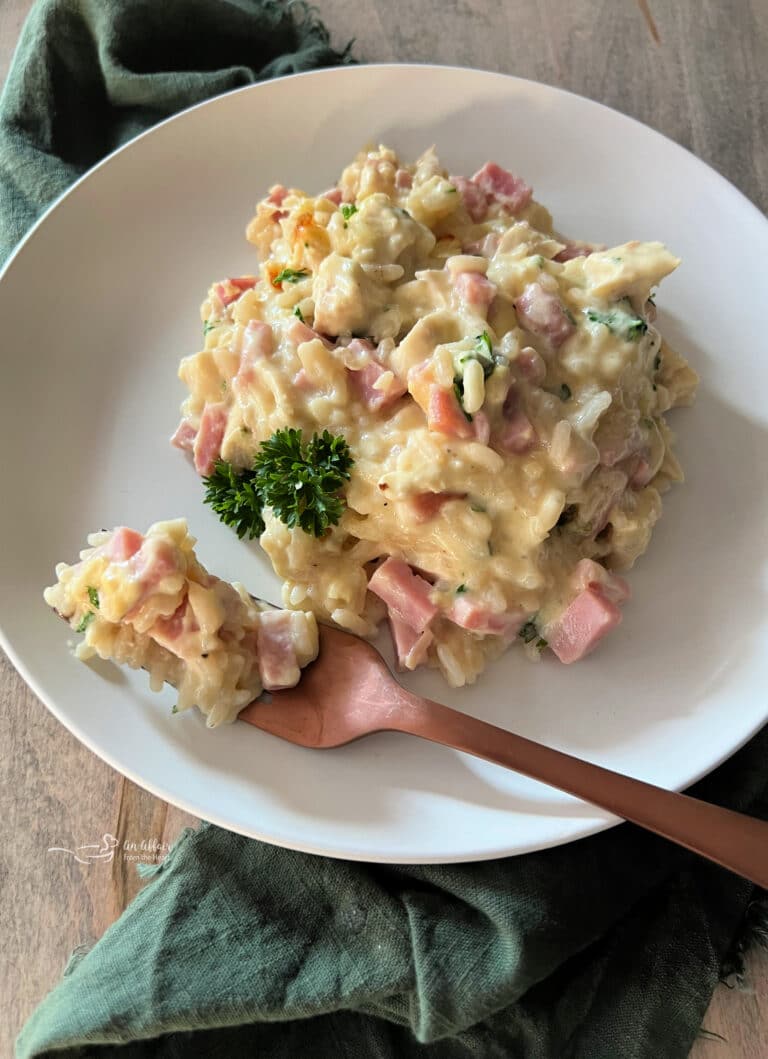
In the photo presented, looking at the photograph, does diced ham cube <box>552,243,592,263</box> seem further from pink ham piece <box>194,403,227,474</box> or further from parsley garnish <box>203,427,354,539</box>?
pink ham piece <box>194,403,227,474</box>

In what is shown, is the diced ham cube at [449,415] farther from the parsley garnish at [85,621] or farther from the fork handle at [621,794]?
the parsley garnish at [85,621]

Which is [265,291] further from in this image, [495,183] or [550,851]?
[550,851]

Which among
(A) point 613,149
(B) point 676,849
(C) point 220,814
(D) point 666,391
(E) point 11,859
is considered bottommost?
(E) point 11,859

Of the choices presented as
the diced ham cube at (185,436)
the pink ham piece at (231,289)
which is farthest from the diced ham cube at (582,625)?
the pink ham piece at (231,289)

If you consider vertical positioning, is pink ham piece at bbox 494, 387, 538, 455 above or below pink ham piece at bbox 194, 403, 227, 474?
above

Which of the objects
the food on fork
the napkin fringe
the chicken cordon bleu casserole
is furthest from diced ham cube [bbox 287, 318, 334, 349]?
the napkin fringe

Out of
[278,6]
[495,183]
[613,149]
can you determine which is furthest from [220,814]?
[278,6]
